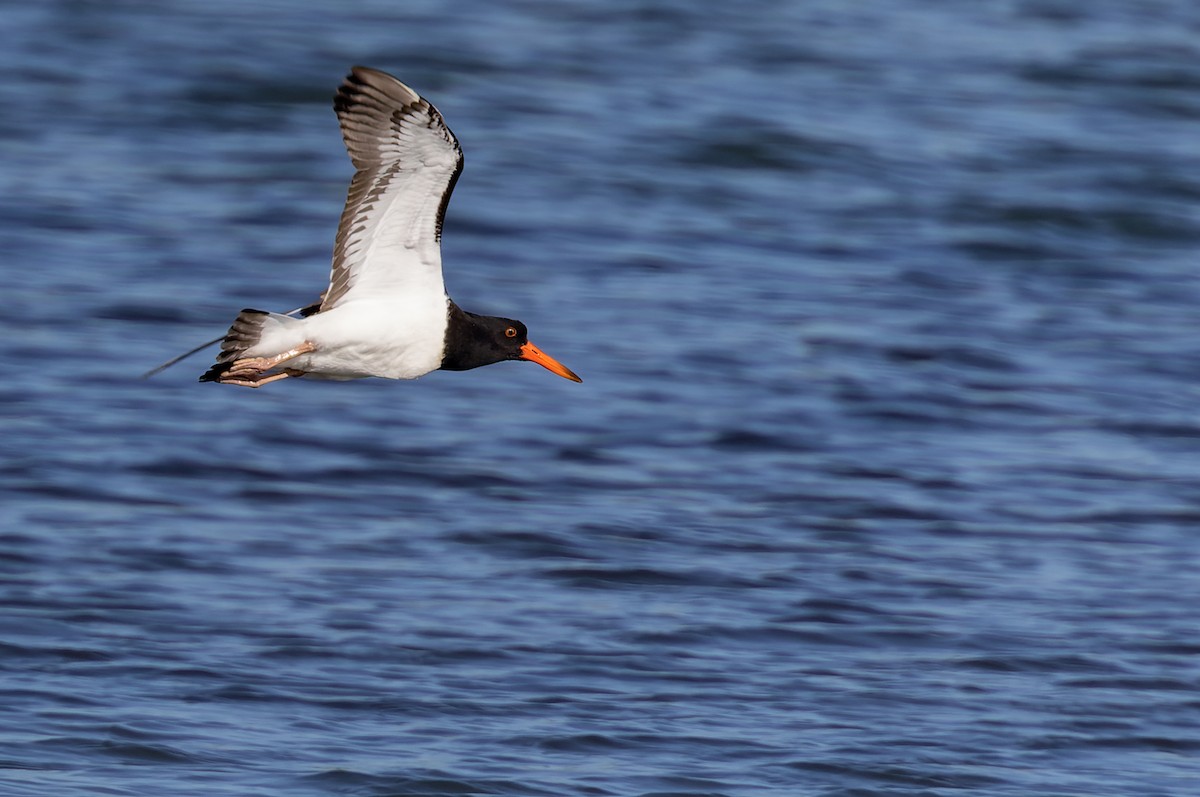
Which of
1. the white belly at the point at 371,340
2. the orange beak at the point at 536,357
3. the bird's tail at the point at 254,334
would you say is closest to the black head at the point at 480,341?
the orange beak at the point at 536,357

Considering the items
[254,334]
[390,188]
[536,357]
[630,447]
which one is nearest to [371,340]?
[254,334]

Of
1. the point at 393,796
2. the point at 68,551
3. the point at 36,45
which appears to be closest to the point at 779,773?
the point at 393,796

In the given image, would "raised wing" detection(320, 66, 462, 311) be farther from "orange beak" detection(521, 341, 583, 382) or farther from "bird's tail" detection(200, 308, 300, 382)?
"orange beak" detection(521, 341, 583, 382)

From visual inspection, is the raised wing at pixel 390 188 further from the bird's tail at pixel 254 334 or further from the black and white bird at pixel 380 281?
the bird's tail at pixel 254 334

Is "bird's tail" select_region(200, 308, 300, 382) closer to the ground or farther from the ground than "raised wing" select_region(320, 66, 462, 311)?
closer to the ground

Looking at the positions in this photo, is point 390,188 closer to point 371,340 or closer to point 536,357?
point 371,340

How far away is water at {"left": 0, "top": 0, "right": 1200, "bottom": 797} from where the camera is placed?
37.2 ft

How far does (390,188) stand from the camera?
9227 mm

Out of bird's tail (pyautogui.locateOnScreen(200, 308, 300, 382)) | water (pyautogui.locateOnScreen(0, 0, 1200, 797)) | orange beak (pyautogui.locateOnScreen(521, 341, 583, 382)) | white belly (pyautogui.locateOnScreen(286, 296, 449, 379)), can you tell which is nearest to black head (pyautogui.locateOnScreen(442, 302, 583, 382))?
orange beak (pyautogui.locateOnScreen(521, 341, 583, 382))

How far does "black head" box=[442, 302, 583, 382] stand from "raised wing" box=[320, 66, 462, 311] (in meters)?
0.22

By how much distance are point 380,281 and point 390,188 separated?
1.76 ft

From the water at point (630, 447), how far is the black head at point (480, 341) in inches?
88.5

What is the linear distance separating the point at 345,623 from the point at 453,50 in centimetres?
1457

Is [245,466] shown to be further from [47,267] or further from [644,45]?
[644,45]
